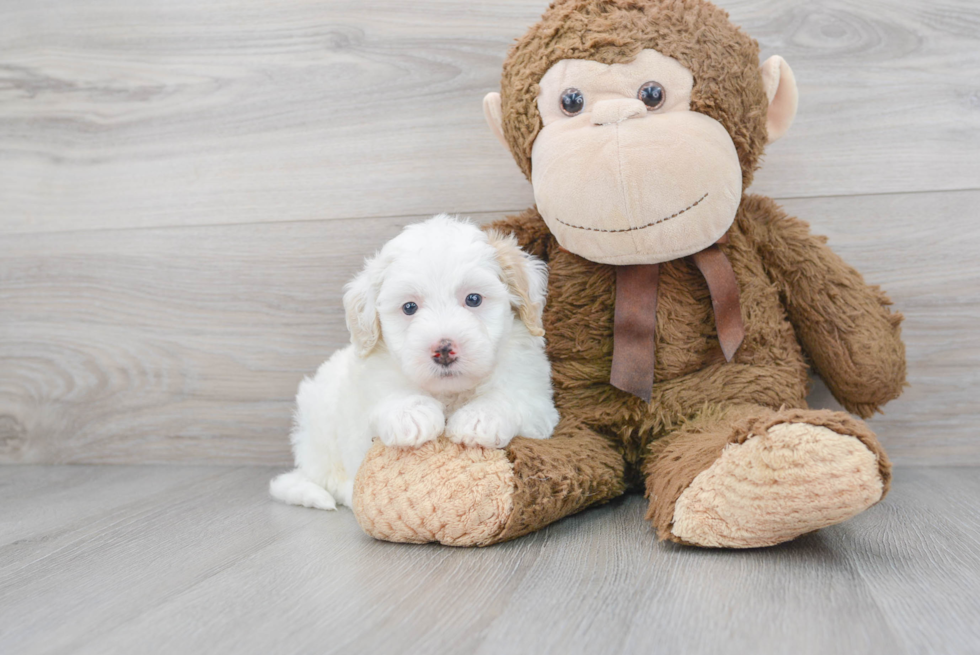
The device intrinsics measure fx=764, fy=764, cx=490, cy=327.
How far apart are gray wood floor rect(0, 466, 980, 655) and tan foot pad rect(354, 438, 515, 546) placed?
26 mm

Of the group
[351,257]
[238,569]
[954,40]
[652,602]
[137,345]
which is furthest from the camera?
[137,345]

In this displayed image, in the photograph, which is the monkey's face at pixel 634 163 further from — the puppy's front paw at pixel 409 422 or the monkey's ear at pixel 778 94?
the puppy's front paw at pixel 409 422

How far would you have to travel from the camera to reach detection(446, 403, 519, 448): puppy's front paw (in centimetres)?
97

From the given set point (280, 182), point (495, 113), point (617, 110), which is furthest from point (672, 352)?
point (280, 182)

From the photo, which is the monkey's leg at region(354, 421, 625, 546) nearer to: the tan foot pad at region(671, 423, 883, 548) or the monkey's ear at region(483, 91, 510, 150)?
the tan foot pad at region(671, 423, 883, 548)

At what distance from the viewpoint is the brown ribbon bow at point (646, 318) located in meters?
1.10

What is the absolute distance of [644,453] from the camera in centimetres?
115

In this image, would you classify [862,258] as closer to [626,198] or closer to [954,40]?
[954,40]

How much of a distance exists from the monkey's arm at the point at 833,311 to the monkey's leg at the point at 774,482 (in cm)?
33

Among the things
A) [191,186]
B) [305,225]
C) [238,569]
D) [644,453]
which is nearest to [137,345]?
[191,186]

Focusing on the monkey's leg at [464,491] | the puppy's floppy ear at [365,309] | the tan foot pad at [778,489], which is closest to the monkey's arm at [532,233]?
the puppy's floppy ear at [365,309]

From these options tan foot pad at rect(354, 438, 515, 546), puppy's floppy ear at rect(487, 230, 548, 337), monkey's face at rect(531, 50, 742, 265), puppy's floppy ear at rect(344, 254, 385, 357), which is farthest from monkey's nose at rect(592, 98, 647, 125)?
tan foot pad at rect(354, 438, 515, 546)

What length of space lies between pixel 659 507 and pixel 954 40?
99cm

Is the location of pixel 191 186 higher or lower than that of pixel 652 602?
higher
